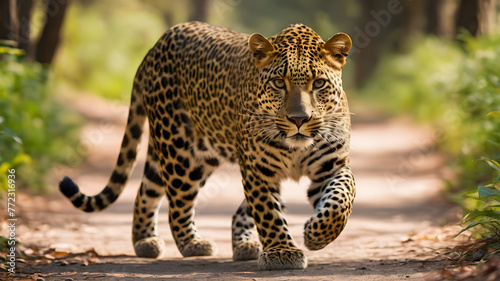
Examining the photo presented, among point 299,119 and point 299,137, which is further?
point 299,137

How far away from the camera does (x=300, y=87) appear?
5.09 metres

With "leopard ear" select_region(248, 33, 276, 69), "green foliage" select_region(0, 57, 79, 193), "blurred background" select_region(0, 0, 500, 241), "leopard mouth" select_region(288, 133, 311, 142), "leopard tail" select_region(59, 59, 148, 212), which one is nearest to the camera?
"leopard mouth" select_region(288, 133, 311, 142)

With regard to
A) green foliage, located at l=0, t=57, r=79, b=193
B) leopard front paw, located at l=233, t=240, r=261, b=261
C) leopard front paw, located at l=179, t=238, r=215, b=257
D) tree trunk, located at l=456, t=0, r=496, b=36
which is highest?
tree trunk, located at l=456, t=0, r=496, b=36

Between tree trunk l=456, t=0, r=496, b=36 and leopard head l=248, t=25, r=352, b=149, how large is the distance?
9.75 meters

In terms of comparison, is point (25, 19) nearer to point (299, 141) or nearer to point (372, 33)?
point (299, 141)

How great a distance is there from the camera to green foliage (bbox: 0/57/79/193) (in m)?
8.30

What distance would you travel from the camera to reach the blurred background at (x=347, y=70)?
8.83 m

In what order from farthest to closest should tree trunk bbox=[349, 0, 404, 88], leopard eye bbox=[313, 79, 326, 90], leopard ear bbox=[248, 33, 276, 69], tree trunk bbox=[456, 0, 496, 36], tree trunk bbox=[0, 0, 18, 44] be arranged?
tree trunk bbox=[349, 0, 404, 88] < tree trunk bbox=[456, 0, 496, 36] < tree trunk bbox=[0, 0, 18, 44] < leopard ear bbox=[248, 33, 276, 69] < leopard eye bbox=[313, 79, 326, 90]

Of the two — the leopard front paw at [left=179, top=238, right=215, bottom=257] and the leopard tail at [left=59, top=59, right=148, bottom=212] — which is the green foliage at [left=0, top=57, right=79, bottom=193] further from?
the leopard front paw at [left=179, top=238, right=215, bottom=257]

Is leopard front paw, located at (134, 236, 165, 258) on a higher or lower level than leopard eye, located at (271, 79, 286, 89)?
lower

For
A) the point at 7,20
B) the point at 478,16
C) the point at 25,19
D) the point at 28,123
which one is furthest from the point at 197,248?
the point at 478,16

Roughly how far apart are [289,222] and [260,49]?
145 inches

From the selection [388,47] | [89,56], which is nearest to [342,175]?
[89,56]

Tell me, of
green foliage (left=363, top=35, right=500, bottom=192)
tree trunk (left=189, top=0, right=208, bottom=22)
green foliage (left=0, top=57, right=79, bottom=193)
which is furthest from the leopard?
tree trunk (left=189, top=0, right=208, bottom=22)
